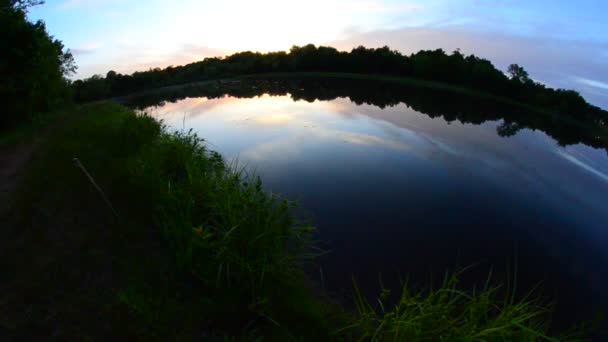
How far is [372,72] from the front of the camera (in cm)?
6159

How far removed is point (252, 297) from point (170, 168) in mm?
4808

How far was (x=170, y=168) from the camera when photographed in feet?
25.3

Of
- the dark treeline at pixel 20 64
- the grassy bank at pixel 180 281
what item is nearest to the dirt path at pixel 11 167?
the grassy bank at pixel 180 281

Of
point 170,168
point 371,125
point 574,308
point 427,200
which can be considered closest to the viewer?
point 574,308

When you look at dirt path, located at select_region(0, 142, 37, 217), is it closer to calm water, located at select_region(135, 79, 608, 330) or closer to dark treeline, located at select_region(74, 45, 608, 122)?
calm water, located at select_region(135, 79, 608, 330)

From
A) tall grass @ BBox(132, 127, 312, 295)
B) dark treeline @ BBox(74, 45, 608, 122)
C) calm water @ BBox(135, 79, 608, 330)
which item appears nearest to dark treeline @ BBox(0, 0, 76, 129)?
calm water @ BBox(135, 79, 608, 330)

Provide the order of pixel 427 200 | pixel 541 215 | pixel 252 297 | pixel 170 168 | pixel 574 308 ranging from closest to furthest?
pixel 252 297
pixel 574 308
pixel 170 168
pixel 541 215
pixel 427 200

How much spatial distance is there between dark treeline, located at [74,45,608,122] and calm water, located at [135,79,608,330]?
610 inches

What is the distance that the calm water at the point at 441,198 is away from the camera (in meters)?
6.80

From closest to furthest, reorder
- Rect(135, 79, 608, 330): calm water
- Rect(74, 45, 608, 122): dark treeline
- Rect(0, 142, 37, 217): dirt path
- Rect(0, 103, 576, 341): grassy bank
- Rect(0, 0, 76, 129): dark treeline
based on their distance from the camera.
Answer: Rect(0, 103, 576, 341): grassy bank
Rect(0, 142, 37, 217): dirt path
Rect(135, 79, 608, 330): calm water
Rect(0, 0, 76, 129): dark treeline
Rect(74, 45, 608, 122): dark treeline

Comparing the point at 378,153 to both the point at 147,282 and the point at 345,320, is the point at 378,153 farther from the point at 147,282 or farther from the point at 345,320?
the point at 147,282

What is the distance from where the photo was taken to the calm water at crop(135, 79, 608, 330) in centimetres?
680

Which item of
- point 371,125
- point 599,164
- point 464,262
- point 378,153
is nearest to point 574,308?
point 464,262

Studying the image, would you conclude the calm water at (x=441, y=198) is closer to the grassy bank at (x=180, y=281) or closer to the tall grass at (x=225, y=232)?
the grassy bank at (x=180, y=281)
